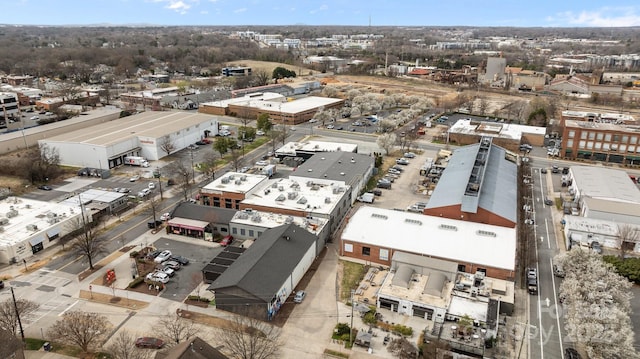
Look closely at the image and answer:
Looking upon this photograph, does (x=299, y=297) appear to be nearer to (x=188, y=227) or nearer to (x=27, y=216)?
(x=188, y=227)

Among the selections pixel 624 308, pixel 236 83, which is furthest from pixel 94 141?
pixel 236 83

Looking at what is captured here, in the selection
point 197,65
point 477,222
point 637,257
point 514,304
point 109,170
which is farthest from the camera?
point 197,65

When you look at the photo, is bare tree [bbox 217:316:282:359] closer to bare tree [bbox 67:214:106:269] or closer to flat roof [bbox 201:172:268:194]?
bare tree [bbox 67:214:106:269]

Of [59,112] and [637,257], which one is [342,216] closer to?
[637,257]

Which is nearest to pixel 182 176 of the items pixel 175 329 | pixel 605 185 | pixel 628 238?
pixel 175 329

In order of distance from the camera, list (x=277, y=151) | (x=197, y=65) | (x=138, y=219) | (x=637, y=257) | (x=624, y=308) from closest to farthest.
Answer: (x=624, y=308), (x=637, y=257), (x=138, y=219), (x=277, y=151), (x=197, y=65)

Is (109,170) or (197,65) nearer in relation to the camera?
(109,170)

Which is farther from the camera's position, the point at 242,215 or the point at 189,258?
the point at 242,215

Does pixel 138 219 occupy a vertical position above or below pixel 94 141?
below
